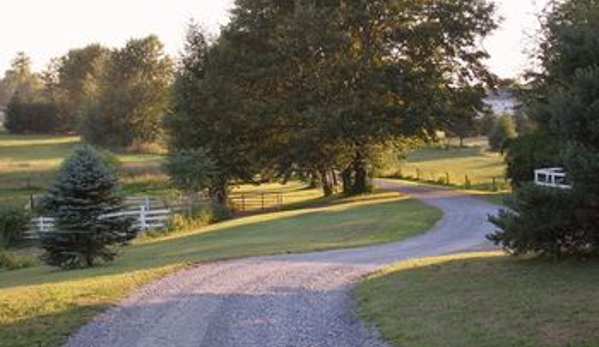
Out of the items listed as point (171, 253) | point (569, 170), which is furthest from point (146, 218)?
point (569, 170)

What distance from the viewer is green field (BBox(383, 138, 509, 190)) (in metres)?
60.6

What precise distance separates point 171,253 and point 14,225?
1767 centimetres

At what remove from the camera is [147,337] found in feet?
37.5

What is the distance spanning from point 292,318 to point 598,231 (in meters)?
5.97

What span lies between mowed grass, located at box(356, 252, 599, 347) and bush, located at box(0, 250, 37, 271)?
47.4 ft

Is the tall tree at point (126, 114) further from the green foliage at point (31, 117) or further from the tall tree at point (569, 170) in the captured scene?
the tall tree at point (569, 170)

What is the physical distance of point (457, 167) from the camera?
8144 cm

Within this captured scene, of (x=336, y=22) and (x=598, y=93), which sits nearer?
(x=598, y=93)

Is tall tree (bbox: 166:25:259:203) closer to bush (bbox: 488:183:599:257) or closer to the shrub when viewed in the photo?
the shrub

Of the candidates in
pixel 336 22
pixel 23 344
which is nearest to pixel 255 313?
pixel 23 344

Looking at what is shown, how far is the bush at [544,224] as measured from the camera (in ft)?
47.4

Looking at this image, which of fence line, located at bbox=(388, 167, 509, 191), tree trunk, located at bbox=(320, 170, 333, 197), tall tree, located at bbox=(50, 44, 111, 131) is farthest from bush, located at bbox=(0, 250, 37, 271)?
tall tree, located at bbox=(50, 44, 111, 131)

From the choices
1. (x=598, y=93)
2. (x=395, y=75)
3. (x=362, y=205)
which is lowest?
(x=362, y=205)

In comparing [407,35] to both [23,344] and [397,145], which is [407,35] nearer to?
[397,145]
